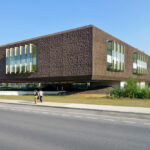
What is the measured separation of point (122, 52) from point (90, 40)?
12.9 meters

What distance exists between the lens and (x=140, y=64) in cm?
5084

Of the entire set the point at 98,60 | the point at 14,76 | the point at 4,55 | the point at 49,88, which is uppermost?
the point at 4,55

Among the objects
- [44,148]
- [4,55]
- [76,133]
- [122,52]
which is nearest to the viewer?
[44,148]

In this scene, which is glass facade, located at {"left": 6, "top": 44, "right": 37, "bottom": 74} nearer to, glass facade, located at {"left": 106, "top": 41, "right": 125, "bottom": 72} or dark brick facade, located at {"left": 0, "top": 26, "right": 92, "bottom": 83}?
dark brick facade, located at {"left": 0, "top": 26, "right": 92, "bottom": 83}

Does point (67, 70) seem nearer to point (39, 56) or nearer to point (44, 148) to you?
point (39, 56)

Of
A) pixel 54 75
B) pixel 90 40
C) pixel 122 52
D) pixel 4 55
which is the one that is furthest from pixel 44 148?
pixel 4 55

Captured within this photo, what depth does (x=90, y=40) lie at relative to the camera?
3003 cm

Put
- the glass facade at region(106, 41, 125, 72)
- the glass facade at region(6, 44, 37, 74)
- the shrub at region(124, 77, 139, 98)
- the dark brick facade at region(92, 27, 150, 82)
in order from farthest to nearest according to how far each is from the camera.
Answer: the glass facade at region(6, 44, 37, 74)
the glass facade at region(106, 41, 125, 72)
the dark brick facade at region(92, 27, 150, 82)
the shrub at region(124, 77, 139, 98)

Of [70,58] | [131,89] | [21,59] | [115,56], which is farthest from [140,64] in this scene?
[21,59]

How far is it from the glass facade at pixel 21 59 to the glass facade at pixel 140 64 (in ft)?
93.4

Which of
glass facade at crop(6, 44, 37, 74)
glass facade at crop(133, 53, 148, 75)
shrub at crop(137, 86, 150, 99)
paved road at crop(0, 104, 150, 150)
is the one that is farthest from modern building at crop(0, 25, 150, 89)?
paved road at crop(0, 104, 150, 150)

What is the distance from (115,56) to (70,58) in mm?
10930

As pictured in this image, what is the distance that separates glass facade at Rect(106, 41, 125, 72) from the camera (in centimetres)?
3472

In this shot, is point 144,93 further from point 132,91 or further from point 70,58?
point 70,58
